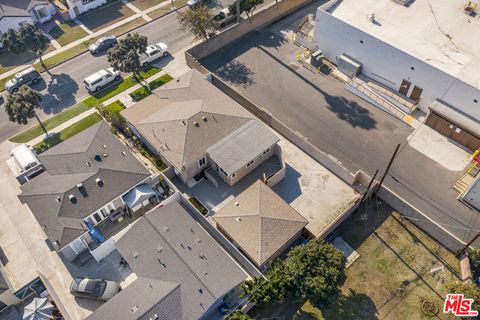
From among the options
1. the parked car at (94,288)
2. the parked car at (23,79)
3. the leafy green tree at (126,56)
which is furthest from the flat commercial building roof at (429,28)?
the parked car at (23,79)

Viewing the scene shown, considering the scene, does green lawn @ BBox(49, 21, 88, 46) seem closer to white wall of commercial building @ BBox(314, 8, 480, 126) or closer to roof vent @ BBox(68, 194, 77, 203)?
roof vent @ BBox(68, 194, 77, 203)

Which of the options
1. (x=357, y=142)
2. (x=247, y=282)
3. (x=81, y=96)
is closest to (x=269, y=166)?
(x=357, y=142)

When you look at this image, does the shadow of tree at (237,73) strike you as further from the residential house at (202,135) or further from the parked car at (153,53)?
the parked car at (153,53)

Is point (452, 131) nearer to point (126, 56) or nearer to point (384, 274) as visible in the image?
point (384, 274)

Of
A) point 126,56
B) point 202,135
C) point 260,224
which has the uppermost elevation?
point 126,56

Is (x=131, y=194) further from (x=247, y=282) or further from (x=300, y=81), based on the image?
(x=300, y=81)

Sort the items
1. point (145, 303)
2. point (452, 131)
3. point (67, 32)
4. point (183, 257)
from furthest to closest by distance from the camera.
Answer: point (67, 32)
point (452, 131)
point (183, 257)
point (145, 303)

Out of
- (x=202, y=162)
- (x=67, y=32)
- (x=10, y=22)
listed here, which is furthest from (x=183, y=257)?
(x=10, y=22)

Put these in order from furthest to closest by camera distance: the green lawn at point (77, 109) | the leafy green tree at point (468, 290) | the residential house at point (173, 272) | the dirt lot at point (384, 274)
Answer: the green lawn at point (77, 109) < the dirt lot at point (384, 274) < the leafy green tree at point (468, 290) < the residential house at point (173, 272)
